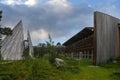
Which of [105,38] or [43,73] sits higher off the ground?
[105,38]

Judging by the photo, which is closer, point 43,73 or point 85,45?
point 43,73

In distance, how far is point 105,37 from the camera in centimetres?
2450

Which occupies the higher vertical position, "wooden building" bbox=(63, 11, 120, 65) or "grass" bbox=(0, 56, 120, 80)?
"wooden building" bbox=(63, 11, 120, 65)

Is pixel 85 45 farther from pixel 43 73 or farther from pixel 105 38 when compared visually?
pixel 43 73

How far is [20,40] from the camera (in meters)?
26.0

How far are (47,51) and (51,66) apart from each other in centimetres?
237

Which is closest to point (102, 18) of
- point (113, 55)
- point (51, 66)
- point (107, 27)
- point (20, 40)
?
point (107, 27)

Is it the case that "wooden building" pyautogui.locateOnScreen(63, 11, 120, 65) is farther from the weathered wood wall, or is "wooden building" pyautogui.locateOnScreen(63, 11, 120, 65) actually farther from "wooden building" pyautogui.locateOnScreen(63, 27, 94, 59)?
"wooden building" pyautogui.locateOnScreen(63, 27, 94, 59)

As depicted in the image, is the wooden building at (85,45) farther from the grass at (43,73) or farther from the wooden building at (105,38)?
the grass at (43,73)

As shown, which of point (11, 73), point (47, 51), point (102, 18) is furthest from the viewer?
point (102, 18)

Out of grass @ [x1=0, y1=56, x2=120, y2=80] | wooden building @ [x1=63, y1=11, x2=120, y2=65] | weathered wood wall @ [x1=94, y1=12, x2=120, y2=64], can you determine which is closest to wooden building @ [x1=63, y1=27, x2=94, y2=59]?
wooden building @ [x1=63, y1=11, x2=120, y2=65]

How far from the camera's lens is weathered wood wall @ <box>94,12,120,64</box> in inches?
910

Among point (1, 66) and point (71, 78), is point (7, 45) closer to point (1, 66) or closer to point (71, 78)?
point (1, 66)

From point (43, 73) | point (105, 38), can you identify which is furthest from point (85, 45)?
point (43, 73)
